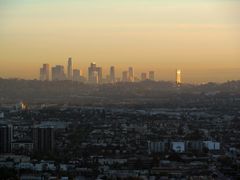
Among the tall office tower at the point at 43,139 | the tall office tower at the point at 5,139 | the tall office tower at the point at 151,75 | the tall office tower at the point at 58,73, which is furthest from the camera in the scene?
the tall office tower at the point at 58,73

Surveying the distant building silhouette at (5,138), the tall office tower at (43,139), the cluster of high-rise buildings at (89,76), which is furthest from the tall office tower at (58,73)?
the tall office tower at (43,139)

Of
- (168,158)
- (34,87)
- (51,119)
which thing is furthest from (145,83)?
(168,158)

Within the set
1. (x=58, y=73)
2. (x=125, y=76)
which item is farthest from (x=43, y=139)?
(x=58, y=73)

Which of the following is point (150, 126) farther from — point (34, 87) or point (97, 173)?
point (34, 87)

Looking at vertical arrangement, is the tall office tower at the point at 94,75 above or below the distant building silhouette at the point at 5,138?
above

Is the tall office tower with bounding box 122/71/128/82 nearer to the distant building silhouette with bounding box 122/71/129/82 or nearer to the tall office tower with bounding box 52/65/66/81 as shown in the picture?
the distant building silhouette with bounding box 122/71/129/82

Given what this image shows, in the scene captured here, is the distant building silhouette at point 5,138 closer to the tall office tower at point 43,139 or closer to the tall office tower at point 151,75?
the tall office tower at point 43,139

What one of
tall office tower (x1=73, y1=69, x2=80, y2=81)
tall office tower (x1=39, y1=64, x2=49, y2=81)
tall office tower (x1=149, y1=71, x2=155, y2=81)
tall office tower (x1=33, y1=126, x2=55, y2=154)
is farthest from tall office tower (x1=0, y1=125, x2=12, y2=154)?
tall office tower (x1=73, y1=69, x2=80, y2=81)
